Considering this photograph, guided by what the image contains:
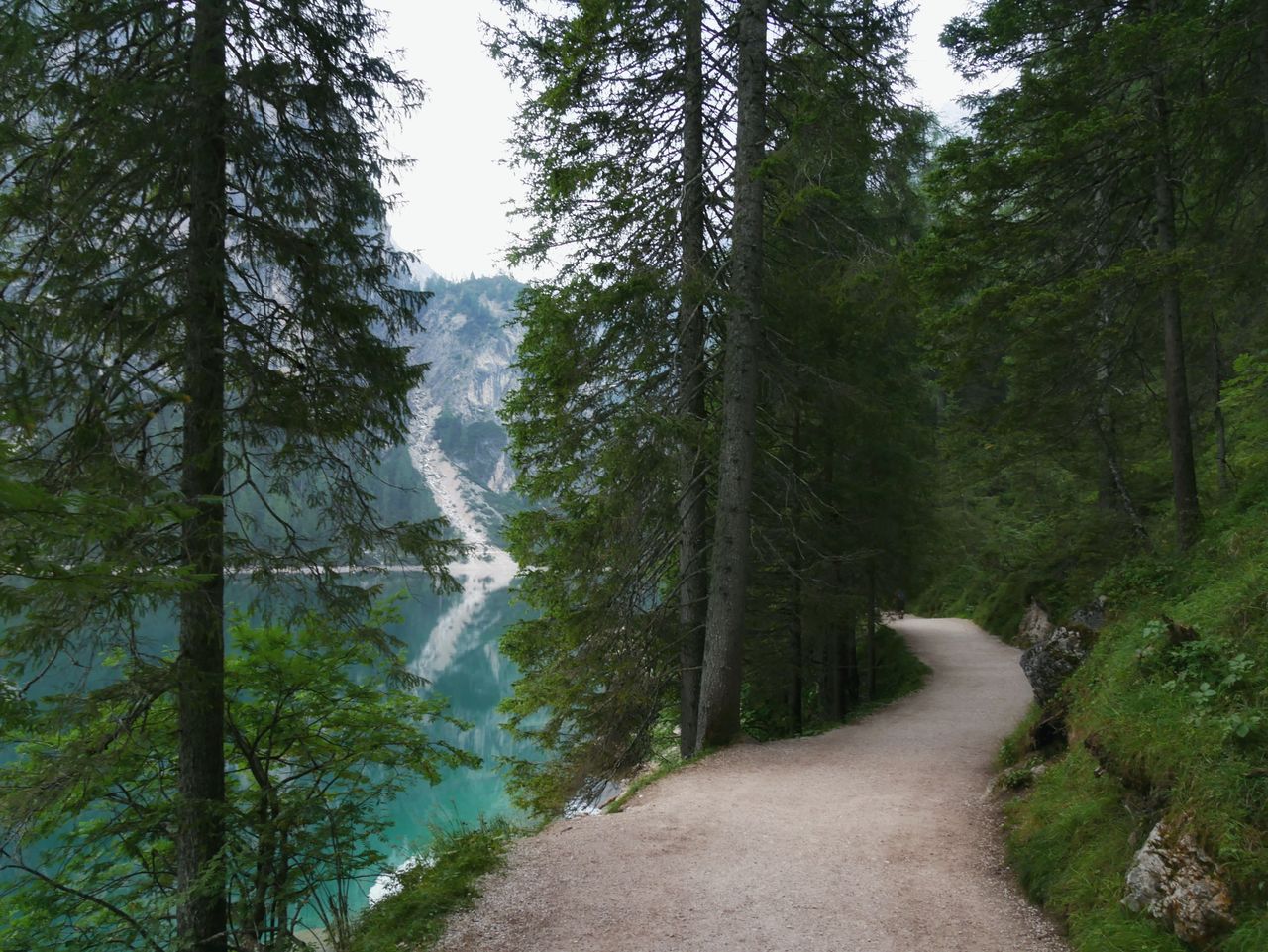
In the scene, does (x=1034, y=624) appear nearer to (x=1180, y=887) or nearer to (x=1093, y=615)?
(x=1093, y=615)

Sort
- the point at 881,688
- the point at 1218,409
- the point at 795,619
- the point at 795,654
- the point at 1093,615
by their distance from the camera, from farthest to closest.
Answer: the point at 881,688, the point at 795,654, the point at 795,619, the point at 1218,409, the point at 1093,615

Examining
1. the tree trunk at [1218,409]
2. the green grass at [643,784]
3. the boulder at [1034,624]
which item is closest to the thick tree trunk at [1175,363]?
the tree trunk at [1218,409]

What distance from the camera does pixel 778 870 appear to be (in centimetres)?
469

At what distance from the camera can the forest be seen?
4473mm

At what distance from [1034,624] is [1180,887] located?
1285cm

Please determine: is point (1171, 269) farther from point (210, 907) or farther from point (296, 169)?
point (210, 907)

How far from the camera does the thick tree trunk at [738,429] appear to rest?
826 cm

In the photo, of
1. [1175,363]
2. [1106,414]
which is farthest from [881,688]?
[1175,363]

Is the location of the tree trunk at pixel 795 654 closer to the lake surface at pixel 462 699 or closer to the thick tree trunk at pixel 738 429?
the thick tree trunk at pixel 738 429

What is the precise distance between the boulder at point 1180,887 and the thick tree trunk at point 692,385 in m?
5.77

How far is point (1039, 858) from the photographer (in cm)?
445

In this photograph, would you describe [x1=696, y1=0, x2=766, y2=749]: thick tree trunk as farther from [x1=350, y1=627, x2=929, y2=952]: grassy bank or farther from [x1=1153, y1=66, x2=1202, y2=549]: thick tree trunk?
[x1=1153, y1=66, x2=1202, y2=549]: thick tree trunk

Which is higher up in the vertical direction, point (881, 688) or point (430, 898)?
point (430, 898)

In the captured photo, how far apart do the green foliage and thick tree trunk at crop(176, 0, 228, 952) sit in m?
A: 0.17
